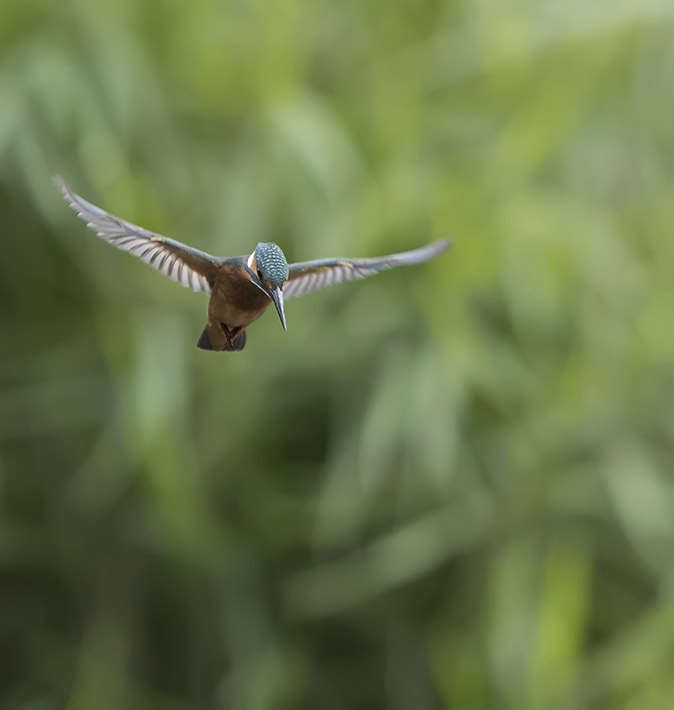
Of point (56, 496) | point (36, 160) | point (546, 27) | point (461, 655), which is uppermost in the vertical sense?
point (546, 27)

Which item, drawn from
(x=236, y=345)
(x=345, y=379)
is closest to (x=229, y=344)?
(x=236, y=345)

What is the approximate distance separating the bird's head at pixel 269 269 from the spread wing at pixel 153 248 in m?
0.01

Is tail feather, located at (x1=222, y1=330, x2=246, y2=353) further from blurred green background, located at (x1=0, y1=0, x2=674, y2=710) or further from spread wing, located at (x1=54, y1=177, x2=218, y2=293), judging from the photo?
blurred green background, located at (x1=0, y1=0, x2=674, y2=710)

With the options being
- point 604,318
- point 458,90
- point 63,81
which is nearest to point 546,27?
point 458,90

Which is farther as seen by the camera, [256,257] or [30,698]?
[30,698]

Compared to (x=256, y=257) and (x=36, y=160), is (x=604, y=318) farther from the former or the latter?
(x=256, y=257)

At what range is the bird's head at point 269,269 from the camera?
12 centimetres

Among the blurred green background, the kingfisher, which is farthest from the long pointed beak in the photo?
the blurred green background

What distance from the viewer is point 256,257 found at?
13cm

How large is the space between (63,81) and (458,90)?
0.30 m

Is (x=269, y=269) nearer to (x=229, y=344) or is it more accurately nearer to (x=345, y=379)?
(x=229, y=344)

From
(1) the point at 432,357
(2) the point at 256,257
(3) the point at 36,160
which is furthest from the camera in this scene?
(1) the point at 432,357

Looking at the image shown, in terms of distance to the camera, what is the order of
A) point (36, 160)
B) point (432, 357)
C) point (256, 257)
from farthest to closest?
point (432, 357) → point (36, 160) → point (256, 257)

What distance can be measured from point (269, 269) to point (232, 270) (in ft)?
0.06
